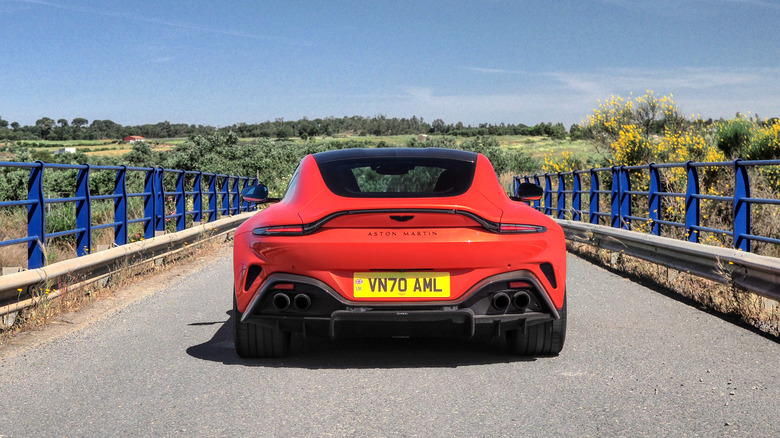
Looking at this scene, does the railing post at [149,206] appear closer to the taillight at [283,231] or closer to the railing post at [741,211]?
the taillight at [283,231]

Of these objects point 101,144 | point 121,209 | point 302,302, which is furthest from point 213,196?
point 101,144

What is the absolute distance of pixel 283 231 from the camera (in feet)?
16.1

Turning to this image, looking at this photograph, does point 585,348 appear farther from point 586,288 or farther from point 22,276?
point 22,276

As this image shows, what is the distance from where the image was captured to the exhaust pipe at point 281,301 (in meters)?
4.87

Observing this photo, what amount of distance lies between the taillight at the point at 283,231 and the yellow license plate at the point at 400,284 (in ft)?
1.46

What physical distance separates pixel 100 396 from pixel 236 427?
109 cm

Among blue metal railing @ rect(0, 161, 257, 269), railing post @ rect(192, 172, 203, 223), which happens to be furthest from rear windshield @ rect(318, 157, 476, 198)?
railing post @ rect(192, 172, 203, 223)

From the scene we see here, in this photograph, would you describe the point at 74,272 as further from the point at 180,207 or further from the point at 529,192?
the point at 180,207

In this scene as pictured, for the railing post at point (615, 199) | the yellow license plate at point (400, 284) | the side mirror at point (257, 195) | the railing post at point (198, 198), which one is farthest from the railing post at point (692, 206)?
the railing post at point (198, 198)

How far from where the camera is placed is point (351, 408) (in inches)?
167

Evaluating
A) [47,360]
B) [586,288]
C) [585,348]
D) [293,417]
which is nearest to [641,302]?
[586,288]

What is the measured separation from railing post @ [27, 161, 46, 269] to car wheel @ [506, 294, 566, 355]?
14.8ft

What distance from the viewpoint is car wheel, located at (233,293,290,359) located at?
526cm

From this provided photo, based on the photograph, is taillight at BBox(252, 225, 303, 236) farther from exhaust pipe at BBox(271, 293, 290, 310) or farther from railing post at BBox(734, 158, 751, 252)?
railing post at BBox(734, 158, 751, 252)
